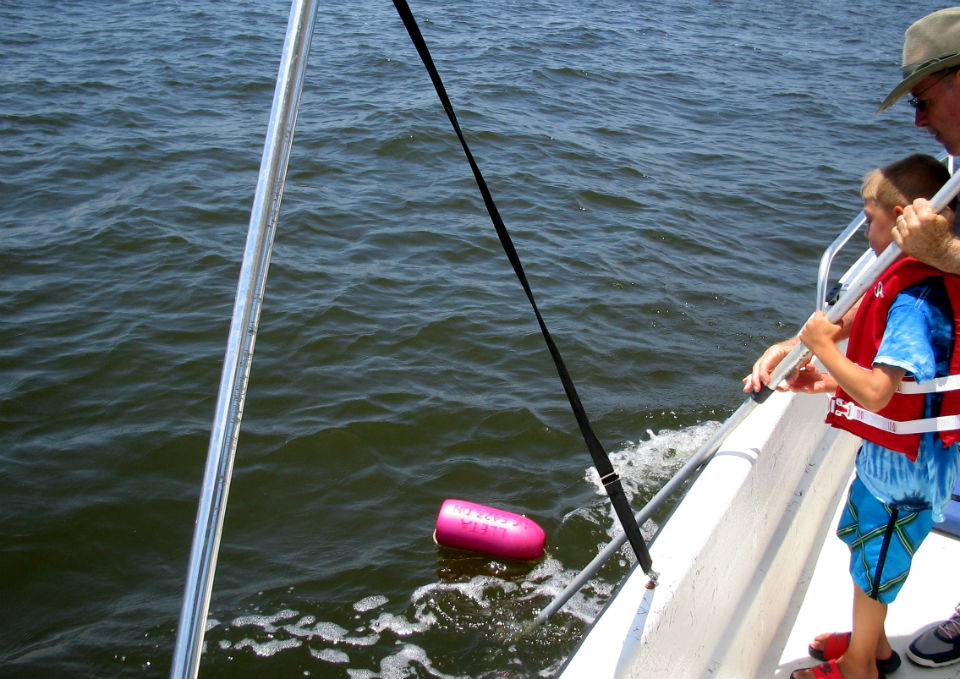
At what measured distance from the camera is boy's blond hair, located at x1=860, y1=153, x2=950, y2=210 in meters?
2.04

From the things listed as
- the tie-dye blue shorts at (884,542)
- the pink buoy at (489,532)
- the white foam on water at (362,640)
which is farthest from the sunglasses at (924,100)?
the white foam on water at (362,640)

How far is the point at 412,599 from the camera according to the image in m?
4.20

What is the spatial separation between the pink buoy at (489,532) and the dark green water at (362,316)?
0.11 metres

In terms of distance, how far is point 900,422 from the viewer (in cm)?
206

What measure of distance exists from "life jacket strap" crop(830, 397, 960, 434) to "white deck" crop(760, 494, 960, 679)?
0.92m

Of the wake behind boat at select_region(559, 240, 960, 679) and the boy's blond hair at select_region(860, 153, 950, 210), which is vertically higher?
the boy's blond hair at select_region(860, 153, 950, 210)

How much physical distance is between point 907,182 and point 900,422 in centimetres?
61

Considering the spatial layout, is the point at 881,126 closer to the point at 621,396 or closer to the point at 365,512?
the point at 621,396

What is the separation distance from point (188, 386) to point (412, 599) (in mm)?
2376

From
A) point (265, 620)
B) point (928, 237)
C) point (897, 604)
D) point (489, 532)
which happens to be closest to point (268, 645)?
point (265, 620)

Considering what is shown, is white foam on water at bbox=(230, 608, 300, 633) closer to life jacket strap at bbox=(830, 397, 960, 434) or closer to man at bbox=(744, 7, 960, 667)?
life jacket strap at bbox=(830, 397, 960, 434)

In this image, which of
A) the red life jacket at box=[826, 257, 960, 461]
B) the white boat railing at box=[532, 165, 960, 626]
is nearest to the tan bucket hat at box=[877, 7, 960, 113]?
the white boat railing at box=[532, 165, 960, 626]

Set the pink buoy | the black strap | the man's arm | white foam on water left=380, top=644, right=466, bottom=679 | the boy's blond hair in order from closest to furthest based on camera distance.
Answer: the black strap
the man's arm
the boy's blond hair
white foam on water left=380, top=644, right=466, bottom=679
the pink buoy

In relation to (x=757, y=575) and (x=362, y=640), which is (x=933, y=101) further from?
(x=362, y=640)
